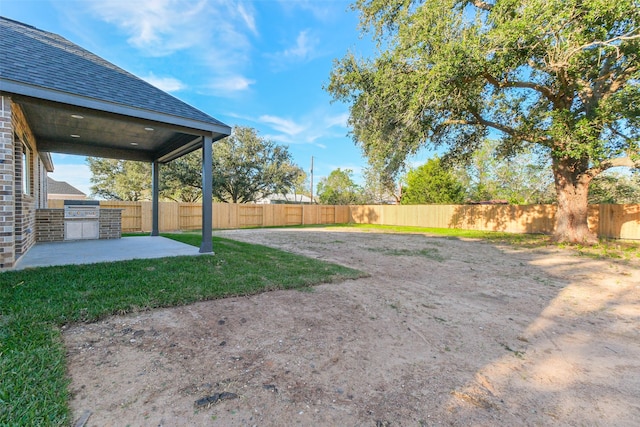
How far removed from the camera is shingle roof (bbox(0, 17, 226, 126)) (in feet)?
14.4

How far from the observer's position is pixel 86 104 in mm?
4578

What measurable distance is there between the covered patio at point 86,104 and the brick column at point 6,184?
0.96 ft

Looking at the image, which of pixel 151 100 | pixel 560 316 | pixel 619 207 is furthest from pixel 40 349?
pixel 619 207

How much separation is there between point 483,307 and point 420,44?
6996mm

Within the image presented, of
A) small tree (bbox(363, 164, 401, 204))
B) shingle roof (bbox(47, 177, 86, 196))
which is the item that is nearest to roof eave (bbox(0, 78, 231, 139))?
small tree (bbox(363, 164, 401, 204))

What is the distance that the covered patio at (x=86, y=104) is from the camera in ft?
Answer: 14.3

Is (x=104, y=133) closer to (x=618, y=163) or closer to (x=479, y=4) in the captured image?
(x=479, y=4)

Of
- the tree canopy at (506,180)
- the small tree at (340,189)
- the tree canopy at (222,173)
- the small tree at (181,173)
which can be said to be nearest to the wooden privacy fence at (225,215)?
the tree canopy at (222,173)

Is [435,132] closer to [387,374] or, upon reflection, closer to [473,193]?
[387,374]

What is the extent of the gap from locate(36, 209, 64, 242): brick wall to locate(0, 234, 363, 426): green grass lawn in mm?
4113

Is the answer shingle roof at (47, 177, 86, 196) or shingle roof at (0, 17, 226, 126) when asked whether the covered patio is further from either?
shingle roof at (47, 177, 86, 196)

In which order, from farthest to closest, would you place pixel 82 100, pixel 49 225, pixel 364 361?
pixel 49 225
pixel 82 100
pixel 364 361

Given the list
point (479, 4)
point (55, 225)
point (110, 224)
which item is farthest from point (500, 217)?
point (55, 225)

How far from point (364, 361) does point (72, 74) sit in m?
6.56
